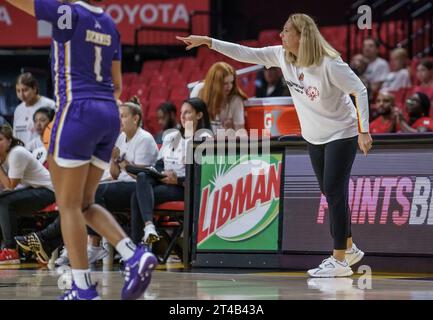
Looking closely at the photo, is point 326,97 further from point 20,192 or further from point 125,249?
point 20,192

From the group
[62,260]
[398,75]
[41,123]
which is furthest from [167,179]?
[398,75]

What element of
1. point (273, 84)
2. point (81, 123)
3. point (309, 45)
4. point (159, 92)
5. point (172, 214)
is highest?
point (309, 45)

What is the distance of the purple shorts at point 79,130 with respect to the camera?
4949mm

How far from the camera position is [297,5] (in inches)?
717

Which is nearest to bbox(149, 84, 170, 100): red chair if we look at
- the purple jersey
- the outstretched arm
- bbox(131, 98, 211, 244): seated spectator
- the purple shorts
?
bbox(131, 98, 211, 244): seated spectator

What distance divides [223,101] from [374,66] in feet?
15.2

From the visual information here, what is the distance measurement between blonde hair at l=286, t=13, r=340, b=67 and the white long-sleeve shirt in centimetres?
5

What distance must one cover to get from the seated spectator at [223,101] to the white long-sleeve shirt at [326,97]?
8.01 feet

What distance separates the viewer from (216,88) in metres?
9.52

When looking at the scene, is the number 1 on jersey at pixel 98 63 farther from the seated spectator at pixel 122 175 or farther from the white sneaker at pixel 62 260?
the white sneaker at pixel 62 260

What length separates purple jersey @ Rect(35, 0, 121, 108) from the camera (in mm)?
5004

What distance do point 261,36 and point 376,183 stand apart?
9.34 meters

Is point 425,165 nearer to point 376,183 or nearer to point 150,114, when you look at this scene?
point 376,183
